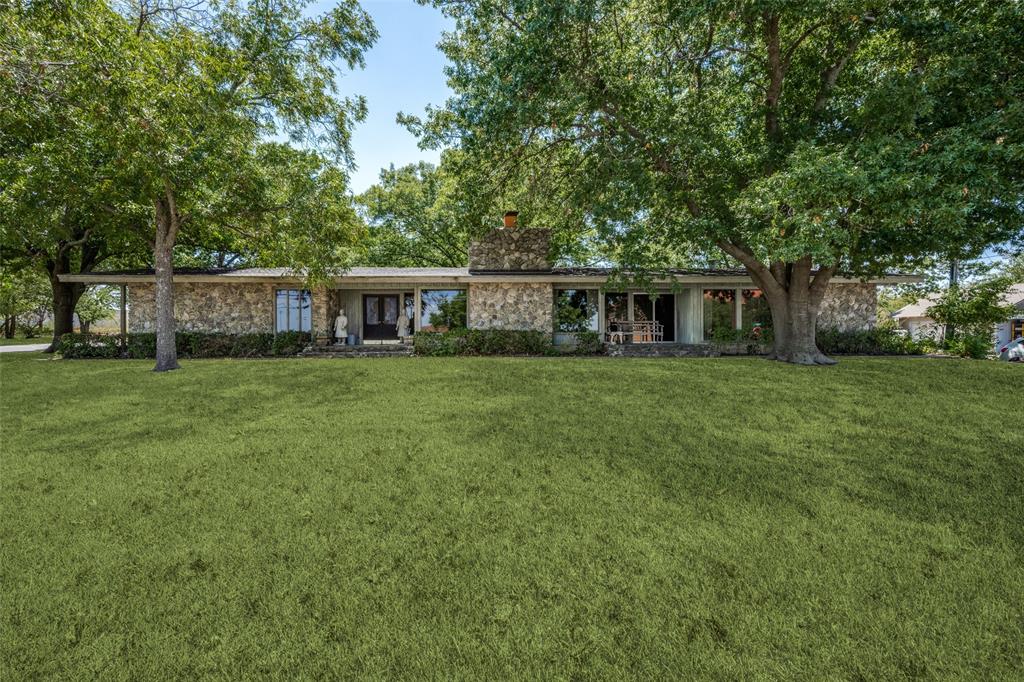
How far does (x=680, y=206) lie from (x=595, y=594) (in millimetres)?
10698

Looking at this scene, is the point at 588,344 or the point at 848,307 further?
the point at 848,307

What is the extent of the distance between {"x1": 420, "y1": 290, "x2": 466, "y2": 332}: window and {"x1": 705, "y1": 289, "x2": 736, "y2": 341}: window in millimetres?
8974

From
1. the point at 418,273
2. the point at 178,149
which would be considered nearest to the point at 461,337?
the point at 418,273

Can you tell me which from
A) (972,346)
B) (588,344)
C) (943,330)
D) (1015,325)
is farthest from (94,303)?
(1015,325)

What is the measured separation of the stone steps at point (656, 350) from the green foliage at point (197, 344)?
422 inches

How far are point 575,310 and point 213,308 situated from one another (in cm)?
1278

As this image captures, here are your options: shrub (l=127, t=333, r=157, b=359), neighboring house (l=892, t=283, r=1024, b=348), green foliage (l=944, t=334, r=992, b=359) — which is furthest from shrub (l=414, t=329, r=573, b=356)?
neighboring house (l=892, t=283, r=1024, b=348)

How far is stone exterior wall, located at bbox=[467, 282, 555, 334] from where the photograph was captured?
49.9 feet

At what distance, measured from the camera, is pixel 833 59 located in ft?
33.7

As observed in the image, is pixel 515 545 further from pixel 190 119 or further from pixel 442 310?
pixel 442 310

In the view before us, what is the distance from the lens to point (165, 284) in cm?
1141

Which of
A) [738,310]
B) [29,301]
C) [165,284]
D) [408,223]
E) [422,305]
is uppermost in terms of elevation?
[408,223]

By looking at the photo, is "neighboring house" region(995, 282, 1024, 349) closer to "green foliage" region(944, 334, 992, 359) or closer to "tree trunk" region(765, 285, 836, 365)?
"green foliage" region(944, 334, 992, 359)

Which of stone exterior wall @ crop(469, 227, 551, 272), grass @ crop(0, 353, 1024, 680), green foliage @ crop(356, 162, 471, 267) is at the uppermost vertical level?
green foliage @ crop(356, 162, 471, 267)
